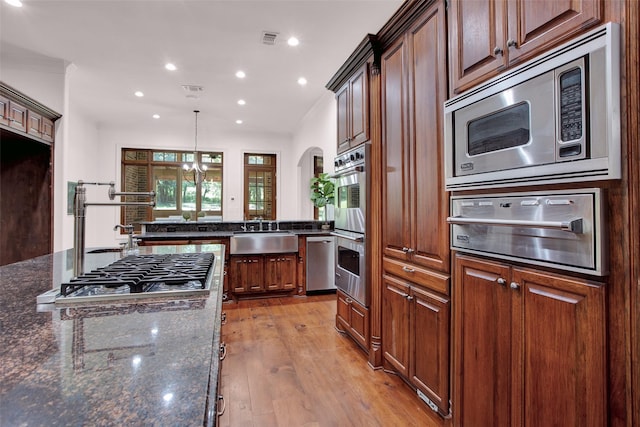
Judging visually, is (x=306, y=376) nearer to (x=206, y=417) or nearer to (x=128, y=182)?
(x=206, y=417)

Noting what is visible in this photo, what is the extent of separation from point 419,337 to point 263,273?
2.75 m

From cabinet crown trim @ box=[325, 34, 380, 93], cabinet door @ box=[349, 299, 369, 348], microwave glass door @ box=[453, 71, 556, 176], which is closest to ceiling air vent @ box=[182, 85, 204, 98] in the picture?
cabinet crown trim @ box=[325, 34, 380, 93]

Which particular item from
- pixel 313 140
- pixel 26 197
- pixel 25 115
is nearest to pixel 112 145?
pixel 26 197

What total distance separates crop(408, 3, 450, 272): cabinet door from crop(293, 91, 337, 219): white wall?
293 cm

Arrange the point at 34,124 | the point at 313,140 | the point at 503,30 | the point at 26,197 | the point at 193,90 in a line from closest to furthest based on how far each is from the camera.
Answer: the point at 503,30 → the point at 34,124 → the point at 26,197 → the point at 193,90 → the point at 313,140

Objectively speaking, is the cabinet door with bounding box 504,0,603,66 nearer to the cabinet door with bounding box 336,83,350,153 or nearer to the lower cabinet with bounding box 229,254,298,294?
the cabinet door with bounding box 336,83,350,153

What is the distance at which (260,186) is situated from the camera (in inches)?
304

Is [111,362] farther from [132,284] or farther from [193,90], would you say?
[193,90]

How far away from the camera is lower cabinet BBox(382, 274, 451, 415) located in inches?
66.5

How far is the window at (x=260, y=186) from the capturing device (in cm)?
761

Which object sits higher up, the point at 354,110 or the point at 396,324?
the point at 354,110

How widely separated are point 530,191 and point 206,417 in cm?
123

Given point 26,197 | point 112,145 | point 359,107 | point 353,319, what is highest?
point 112,145

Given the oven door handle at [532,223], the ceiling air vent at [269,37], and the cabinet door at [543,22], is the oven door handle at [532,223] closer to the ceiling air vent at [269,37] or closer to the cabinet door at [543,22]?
the cabinet door at [543,22]
